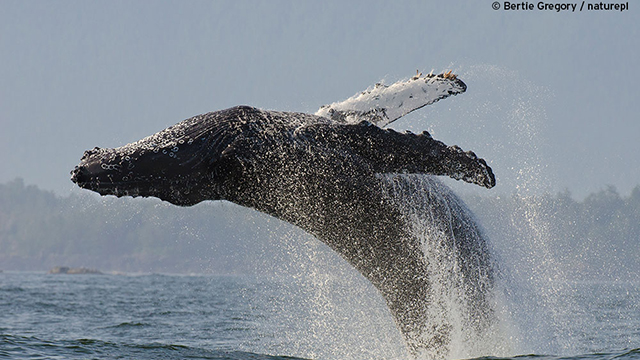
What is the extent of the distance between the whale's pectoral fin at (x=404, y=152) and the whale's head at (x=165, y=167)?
2.40 ft

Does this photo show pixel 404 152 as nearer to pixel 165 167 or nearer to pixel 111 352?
pixel 165 167

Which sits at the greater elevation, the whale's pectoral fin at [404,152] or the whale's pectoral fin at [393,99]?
the whale's pectoral fin at [393,99]

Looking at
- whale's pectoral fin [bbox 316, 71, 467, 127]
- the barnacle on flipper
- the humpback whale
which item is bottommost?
the humpback whale

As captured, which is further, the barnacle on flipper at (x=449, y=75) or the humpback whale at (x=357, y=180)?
the barnacle on flipper at (x=449, y=75)

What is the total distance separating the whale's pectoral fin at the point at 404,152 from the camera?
173 inches

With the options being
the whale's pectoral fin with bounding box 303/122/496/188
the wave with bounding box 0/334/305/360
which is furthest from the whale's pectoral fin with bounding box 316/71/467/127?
the wave with bounding box 0/334/305/360

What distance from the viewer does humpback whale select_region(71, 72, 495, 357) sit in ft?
15.0

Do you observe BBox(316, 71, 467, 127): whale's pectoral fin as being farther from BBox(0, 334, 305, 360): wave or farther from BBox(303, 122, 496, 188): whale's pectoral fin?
BBox(0, 334, 305, 360): wave

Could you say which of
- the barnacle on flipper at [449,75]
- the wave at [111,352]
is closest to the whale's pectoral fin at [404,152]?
the barnacle on flipper at [449,75]

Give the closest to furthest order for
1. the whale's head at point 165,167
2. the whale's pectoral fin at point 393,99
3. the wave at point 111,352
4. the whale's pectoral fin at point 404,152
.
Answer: the whale's pectoral fin at point 404,152, the whale's head at point 165,167, the whale's pectoral fin at point 393,99, the wave at point 111,352

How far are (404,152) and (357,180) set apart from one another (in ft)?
1.79

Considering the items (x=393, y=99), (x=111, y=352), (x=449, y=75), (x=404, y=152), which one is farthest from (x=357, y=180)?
(x=111, y=352)

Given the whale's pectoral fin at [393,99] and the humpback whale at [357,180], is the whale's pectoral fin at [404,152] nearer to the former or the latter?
the humpback whale at [357,180]

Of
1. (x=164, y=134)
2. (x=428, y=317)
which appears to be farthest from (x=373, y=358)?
(x=164, y=134)
